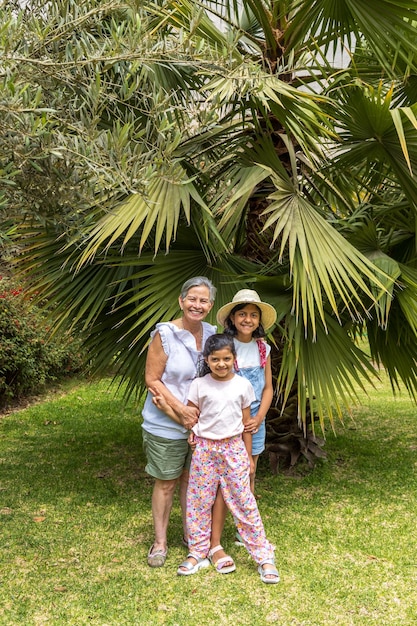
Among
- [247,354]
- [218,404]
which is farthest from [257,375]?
[218,404]

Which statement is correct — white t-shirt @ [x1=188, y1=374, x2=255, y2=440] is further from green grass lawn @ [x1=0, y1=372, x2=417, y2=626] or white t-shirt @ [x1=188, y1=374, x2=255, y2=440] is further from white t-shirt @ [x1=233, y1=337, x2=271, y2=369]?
green grass lawn @ [x1=0, y1=372, x2=417, y2=626]

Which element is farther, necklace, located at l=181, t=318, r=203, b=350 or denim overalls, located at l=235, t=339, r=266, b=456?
denim overalls, located at l=235, t=339, r=266, b=456

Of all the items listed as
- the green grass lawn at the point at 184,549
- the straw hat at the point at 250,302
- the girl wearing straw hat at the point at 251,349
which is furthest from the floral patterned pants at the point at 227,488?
the straw hat at the point at 250,302

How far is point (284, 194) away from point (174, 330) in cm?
134

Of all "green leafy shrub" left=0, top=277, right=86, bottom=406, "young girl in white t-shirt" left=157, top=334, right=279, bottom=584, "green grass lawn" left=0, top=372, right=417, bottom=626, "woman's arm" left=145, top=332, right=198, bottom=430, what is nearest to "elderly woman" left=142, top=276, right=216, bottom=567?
"woman's arm" left=145, top=332, right=198, bottom=430

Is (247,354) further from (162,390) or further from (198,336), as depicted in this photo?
(162,390)

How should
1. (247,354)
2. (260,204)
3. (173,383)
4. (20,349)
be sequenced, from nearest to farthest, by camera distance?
(173,383)
(247,354)
(260,204)
(20,349)

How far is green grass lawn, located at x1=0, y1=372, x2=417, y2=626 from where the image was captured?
11.5ft

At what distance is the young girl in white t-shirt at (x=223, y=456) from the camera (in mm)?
3793

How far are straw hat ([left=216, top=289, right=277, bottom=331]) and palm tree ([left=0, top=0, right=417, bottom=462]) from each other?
147 mm

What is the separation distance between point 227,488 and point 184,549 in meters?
0.65

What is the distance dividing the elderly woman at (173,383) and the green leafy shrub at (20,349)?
4.35m

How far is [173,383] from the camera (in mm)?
3961

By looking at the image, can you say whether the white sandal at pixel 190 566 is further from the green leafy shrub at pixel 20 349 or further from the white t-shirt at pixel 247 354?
the green leafy shrub at pixel 20 349
